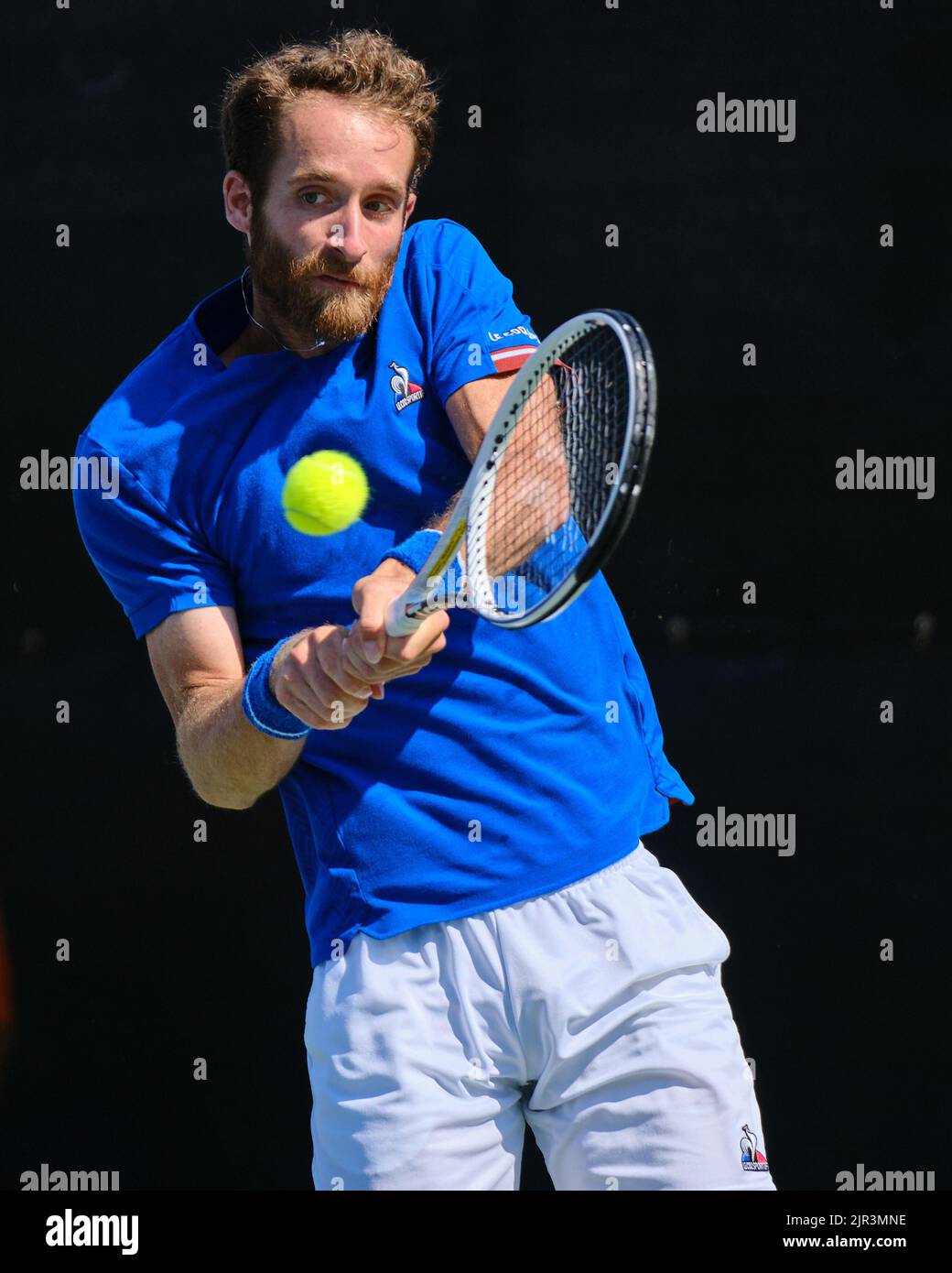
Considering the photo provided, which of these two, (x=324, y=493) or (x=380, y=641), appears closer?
(x=380, y=641)

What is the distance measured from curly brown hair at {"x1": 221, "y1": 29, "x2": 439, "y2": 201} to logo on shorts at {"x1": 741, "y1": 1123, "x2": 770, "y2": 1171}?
1347 millimetres

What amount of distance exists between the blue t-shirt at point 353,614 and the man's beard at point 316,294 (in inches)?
1.7

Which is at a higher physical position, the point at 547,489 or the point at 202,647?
the point at 547,489

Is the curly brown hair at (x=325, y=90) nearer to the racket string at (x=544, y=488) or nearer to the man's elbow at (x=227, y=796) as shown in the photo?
the racket string at (x=544, y=488)

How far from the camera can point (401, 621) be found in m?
1.72

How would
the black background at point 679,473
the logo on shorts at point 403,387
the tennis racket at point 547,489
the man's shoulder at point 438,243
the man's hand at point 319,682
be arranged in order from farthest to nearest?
the black background at point 679,473 < the man's shoulder at point 438,243 < the logo on shorts at point 403,387 < the man's hand at point 319,682 < the tennis racket at point 547,489

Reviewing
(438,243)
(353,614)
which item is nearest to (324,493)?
(353,614)

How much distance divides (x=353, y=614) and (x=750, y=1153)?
869 millimetres

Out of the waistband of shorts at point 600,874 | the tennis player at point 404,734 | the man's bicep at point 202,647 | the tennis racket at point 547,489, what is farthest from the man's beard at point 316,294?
the waistband of shorts at point 600,874

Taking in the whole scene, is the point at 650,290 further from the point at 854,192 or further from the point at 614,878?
the point at 614,878

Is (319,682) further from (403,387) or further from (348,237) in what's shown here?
(348,237)

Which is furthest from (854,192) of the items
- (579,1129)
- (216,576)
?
(579,1129)

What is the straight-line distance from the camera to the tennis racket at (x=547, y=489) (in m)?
1.65

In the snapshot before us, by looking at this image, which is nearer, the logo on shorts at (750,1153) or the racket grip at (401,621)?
the racket grip at (401,621)
